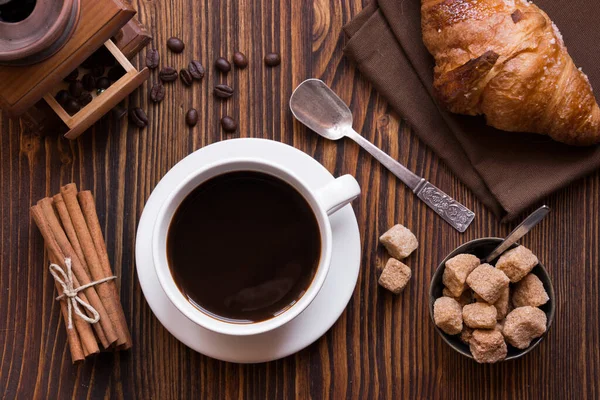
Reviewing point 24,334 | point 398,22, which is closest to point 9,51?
point 24,334

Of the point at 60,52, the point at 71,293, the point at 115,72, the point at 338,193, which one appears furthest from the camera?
the point at 115,72

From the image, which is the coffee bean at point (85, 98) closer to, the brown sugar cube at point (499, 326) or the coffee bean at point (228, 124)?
the coffee bean at point (228, 124)

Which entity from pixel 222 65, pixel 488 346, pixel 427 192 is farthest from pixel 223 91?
pixel 488 346

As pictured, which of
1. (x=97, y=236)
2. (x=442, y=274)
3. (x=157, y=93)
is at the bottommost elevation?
(x=442, y=274)

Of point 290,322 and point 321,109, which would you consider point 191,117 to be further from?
point 290,322

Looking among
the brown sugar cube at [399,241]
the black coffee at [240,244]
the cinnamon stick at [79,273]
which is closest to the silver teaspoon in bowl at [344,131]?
the brown sugar cube at [399,241]

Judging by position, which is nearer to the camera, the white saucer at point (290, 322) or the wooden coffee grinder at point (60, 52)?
the wooden coffee grinder at point (60, 52)
